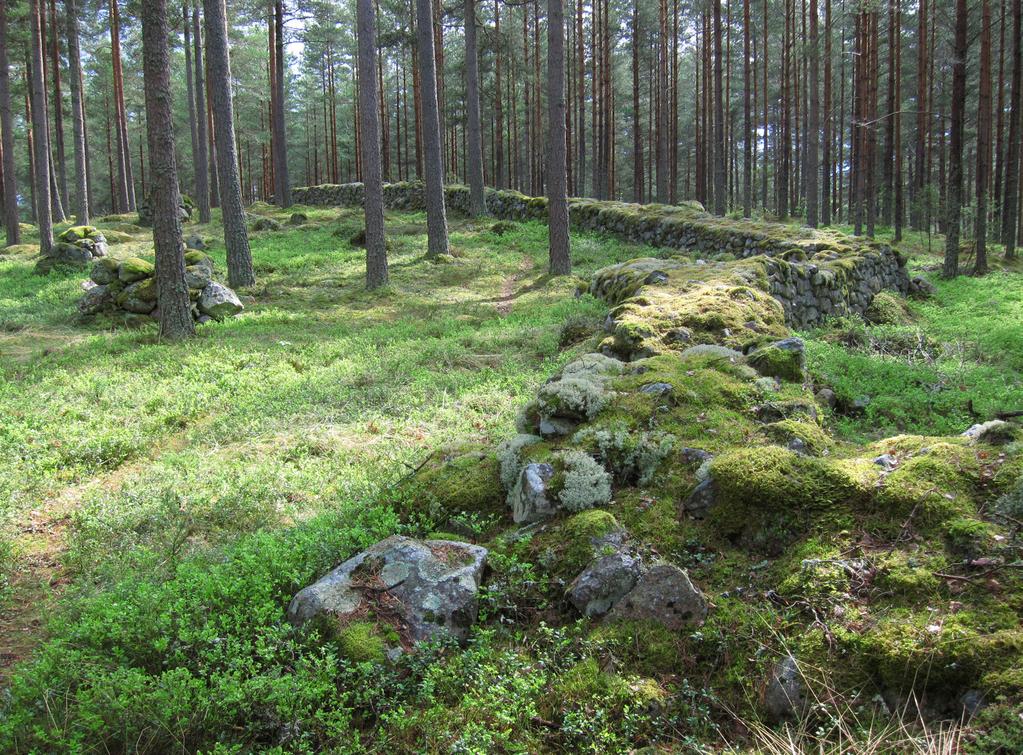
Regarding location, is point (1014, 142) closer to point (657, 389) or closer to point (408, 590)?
point (657, 389)

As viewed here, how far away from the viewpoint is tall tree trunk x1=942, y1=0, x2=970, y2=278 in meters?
14.8

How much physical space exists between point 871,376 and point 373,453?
529cm

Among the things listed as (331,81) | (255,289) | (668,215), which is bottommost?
(255,289)

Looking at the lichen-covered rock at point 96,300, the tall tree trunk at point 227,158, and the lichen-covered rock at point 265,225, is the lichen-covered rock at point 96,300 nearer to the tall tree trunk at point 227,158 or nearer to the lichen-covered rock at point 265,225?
the tall tree trunk at point 227,158

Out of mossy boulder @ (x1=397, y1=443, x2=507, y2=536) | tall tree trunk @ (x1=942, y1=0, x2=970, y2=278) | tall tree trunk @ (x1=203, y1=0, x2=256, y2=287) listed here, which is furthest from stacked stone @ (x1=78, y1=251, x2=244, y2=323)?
tall tree trunk @ (x1=942, y1=0, x2=970, y2=278)

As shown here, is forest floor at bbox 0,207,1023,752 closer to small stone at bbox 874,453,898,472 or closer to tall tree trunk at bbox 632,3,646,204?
small stone at bbox 874,453,898,472

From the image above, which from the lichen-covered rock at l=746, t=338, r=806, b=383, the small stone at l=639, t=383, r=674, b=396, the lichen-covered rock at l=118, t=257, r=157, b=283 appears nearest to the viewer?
the small stone at l=639, t=383, r=674, b=396

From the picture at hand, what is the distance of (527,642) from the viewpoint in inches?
116

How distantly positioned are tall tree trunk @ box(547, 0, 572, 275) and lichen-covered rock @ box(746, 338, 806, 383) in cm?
906

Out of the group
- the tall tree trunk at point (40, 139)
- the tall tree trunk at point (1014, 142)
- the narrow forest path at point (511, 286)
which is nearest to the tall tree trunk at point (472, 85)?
the narrow forest path at point (511, 286)

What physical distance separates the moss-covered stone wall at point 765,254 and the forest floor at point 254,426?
613 millimetres

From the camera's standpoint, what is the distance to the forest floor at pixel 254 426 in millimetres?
3207

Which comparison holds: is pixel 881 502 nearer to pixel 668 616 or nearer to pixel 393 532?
pixel 668 616

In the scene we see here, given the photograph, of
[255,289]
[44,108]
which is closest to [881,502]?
[255,289]
